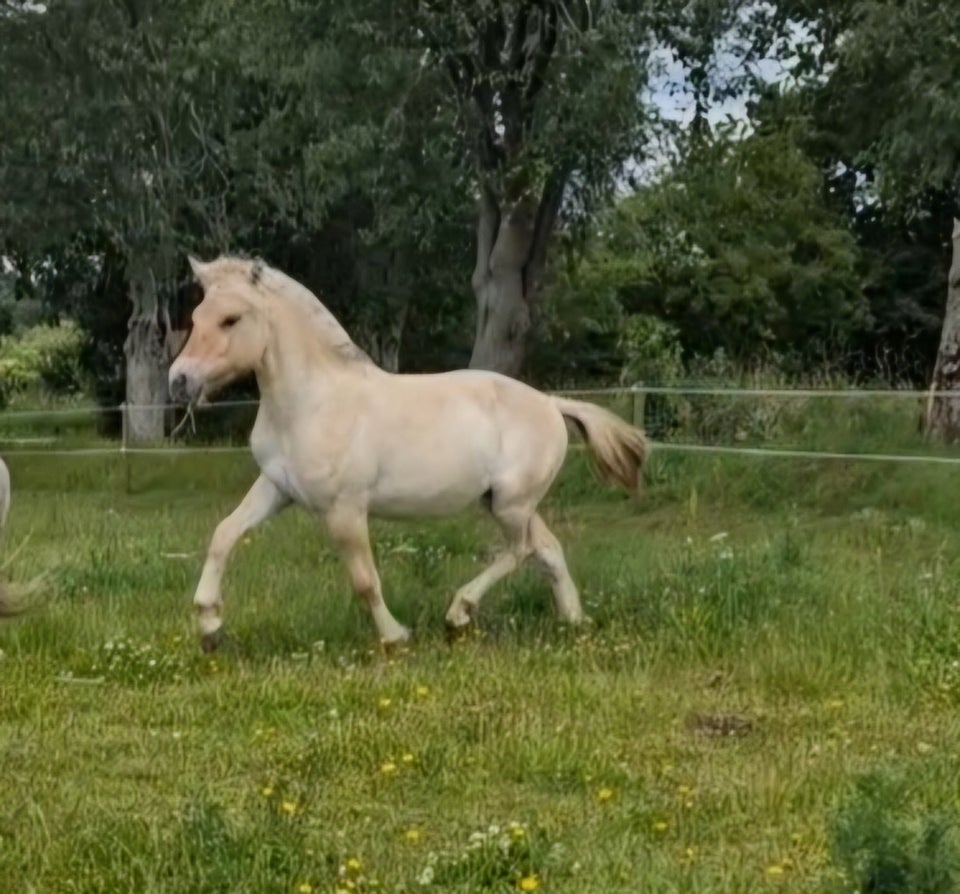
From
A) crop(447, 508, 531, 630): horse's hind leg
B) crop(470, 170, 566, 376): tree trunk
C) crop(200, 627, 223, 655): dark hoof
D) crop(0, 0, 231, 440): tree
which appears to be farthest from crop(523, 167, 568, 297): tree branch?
crop(200, 627, 223, 655): dark hoof

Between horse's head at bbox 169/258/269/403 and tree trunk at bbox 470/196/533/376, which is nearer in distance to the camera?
horse's head at bbox 169/258/269/403

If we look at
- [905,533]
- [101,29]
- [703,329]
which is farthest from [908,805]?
[703,329]

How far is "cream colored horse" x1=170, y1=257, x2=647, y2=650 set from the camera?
7691mm

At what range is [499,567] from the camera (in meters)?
8.20

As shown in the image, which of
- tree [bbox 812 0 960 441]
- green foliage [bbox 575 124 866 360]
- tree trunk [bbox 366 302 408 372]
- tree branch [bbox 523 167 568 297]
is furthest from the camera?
green foliage [bbox 575 124 866 360]

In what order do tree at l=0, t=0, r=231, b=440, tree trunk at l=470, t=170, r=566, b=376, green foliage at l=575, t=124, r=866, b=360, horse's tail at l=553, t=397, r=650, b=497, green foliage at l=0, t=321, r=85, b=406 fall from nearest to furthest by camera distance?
horse's tail at l=553, t=397, r=650, b=497
tree trunk at l=470, t=170, r=566, b=376
tree at l=0, t=0, r=231, b=440
green foliage at l=575, t=124, r=866, b=360
green foliage at l=0, t=321, r=85, b=406

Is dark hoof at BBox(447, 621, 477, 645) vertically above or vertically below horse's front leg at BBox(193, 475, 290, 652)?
below

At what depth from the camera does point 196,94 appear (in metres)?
20.4

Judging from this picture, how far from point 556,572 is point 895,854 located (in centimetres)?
439

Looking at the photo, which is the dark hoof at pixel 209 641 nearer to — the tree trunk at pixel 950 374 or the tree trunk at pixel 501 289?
the tree trunk at pixel 950 374

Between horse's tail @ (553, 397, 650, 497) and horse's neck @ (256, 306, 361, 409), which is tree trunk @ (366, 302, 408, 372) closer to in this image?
horse's tail @ (553, 397, 650, 497)

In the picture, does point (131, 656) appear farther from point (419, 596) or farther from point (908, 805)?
point (908, 805)

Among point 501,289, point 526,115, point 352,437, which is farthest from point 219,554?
point 501,289

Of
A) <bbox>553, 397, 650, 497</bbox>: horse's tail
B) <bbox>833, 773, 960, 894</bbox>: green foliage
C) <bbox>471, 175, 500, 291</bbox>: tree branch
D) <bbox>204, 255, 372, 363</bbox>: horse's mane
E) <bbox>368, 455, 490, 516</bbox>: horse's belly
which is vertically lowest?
<bbox>833, 773, 960, 894</bbox>: green foliage
